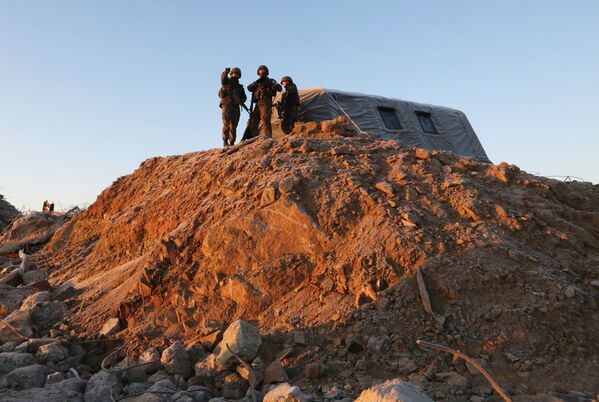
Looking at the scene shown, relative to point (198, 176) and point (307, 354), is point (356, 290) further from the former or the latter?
point (198, 176)

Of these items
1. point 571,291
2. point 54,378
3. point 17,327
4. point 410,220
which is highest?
point 410,220

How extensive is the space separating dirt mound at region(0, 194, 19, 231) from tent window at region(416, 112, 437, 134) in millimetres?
12688

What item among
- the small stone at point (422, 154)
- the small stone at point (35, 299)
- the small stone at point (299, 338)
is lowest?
the small stone at point (299, 338)

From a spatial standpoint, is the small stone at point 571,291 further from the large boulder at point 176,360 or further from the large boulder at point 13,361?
the large boulder at point 13,361

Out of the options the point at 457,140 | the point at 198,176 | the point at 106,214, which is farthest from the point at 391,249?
the point at 457,140

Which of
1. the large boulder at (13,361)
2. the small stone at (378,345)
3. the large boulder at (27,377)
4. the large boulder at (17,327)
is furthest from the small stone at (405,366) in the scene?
the large boulder at (17,327)

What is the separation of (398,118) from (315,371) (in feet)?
27.5

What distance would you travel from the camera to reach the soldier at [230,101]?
970cm

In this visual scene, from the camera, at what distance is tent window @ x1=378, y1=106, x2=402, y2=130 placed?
11078 mm

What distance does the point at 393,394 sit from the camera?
2760 millimetres

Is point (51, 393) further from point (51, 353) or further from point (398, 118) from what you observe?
point (398, 118)

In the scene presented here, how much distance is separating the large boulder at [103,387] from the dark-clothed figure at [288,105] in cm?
651

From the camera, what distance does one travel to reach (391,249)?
502cm

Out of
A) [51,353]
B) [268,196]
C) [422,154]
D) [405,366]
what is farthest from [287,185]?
[51,353]
